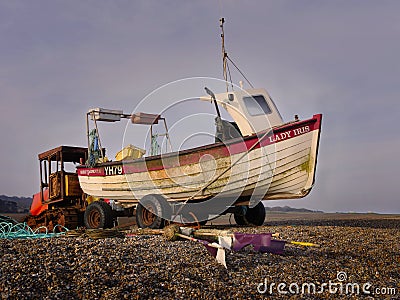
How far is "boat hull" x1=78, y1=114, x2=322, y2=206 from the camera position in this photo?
10922 millimetres

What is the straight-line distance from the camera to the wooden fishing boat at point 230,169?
1096cm

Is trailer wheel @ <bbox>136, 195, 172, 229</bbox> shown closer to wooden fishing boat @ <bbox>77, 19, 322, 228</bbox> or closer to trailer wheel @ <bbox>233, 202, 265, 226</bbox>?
wooden fishing boat @ <bbox>77, 19, 322, 228</bbox>

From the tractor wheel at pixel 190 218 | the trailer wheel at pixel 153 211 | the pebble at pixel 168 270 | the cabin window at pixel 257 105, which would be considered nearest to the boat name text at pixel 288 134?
the cabin window at pixel 257 105

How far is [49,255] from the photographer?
5703 mm

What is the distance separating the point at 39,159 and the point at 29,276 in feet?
44.3

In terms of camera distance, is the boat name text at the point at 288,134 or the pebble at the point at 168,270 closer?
the pebble at the point at 168,270

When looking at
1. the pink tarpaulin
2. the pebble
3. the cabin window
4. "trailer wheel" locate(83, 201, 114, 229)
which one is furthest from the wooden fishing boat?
the pink tarpaulin

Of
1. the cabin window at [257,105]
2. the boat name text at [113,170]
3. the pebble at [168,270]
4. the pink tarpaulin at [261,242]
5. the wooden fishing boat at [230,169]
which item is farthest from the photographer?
the boat name text at [113,170]

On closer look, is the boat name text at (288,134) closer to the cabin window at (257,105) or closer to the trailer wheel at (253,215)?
the cabin window at (257,105)

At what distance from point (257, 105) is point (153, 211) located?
4.16 m

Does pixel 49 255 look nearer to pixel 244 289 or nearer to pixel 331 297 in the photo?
pixel 244 289

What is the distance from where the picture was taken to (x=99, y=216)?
1327cm

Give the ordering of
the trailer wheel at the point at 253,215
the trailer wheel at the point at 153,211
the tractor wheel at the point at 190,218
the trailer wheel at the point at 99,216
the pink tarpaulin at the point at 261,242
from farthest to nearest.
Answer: the trailer wheel at the point at 253,215, the trailer wheel at the point at 99,216, the tractor wheel at the point at 190,218, the trailer wheel at the point at 153,211, the pink tarpaulin at the point at 261,242

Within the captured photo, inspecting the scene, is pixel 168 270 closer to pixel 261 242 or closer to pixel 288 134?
pixel 261 242
